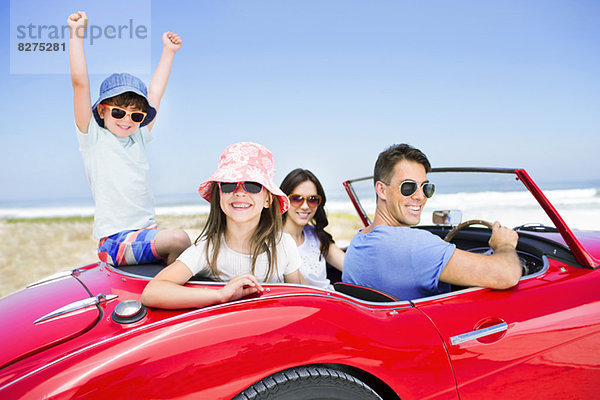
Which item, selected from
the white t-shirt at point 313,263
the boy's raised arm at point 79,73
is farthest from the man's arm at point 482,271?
Result: the boy's raised arm at point 79,73

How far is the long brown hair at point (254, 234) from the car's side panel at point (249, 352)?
0.41 metres

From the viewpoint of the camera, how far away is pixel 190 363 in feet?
3.46

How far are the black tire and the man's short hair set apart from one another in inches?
42.1

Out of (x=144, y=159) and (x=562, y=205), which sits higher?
(x=144, y=159)

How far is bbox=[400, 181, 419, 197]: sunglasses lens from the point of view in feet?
6.02

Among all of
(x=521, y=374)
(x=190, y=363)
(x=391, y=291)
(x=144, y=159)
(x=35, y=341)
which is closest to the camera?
(x=190, y=363)

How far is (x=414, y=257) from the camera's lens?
→ 159cm

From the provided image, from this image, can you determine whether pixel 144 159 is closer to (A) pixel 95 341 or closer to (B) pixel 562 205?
(A) pixel 95 341

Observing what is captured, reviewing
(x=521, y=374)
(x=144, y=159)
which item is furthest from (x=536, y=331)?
(x=144, y=159)

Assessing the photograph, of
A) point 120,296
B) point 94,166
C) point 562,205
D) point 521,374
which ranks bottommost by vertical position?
point 562,205

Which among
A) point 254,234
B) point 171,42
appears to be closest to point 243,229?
point 254,234

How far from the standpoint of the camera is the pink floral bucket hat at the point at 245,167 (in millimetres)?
1645

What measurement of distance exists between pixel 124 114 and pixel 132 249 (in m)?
0.81

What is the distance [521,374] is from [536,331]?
0.60ft
